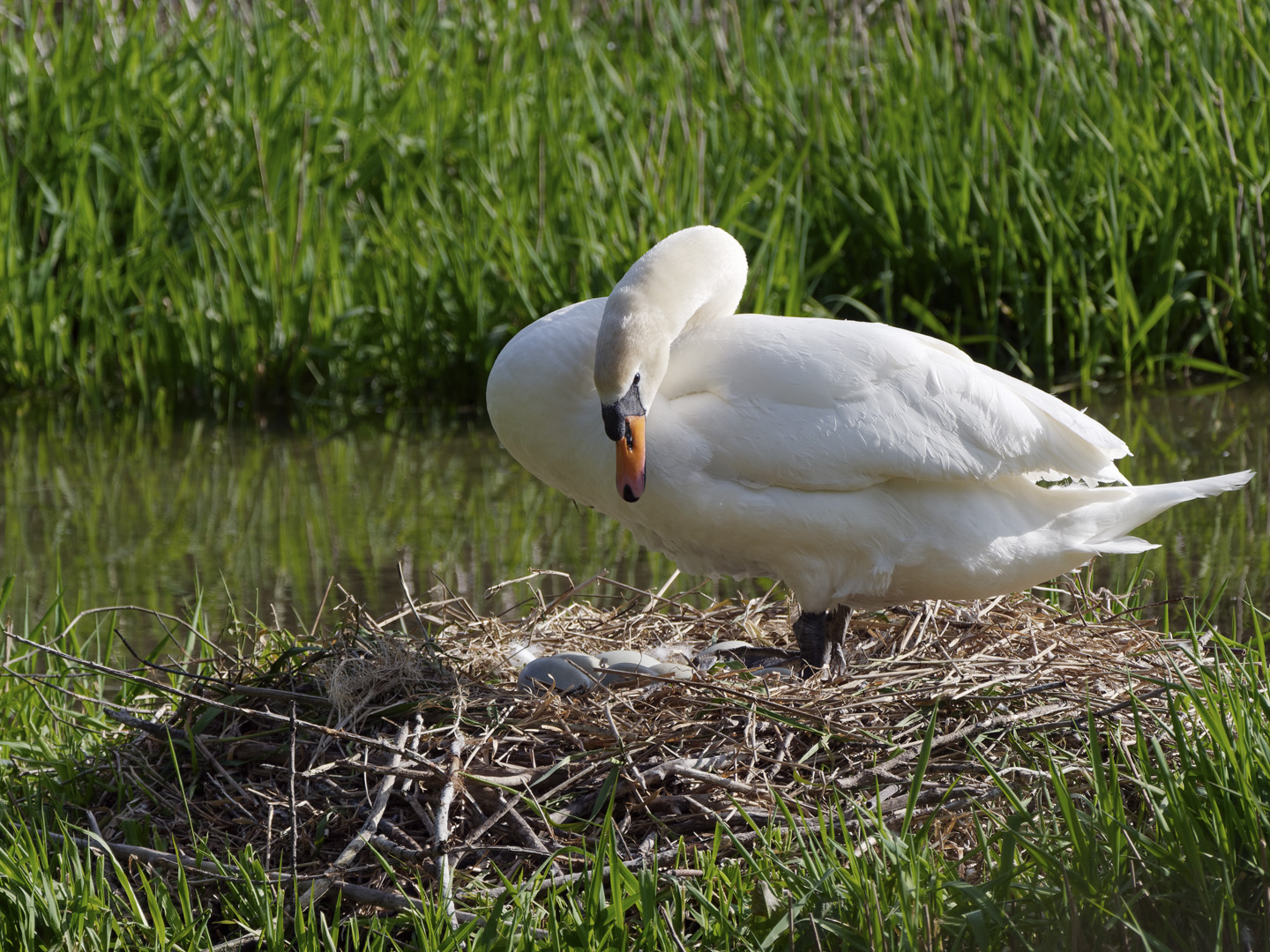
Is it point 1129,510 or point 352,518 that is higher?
point 1129,510

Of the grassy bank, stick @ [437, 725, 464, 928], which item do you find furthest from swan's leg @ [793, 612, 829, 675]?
the grassy bank

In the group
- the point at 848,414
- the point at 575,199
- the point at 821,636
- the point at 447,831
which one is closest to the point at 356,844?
the point at 447,831

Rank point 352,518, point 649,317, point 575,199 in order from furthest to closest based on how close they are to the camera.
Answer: point 575,199
point 352,518
point 649,317

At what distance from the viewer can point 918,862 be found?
104 inches

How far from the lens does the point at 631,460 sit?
3.26 metres

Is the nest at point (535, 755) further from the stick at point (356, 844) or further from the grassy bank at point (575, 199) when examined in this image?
the grassy bank at point (575, 199)

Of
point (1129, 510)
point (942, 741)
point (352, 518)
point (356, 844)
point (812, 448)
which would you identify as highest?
point (812, 448)

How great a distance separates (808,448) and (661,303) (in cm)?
46

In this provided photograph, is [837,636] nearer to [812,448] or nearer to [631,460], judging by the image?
[812,448]

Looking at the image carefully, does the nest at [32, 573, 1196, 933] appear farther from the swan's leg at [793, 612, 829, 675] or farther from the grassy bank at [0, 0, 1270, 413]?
the grassy bank at [0, 0, 1270, 413]

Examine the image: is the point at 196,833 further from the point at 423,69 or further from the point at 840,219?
the point at 423,69

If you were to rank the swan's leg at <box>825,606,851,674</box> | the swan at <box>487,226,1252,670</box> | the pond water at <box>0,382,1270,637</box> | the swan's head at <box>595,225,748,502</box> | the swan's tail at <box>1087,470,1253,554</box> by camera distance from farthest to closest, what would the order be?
the pond water at <box>0,382,1270,637</box> → the swan's leg at <box>825,606,851,674</box> → the swan's tail at <box>1087,470,1253,554</box> → the swan at <box>487,226,1252,670</box> → the swan's head at <box>595,225,748,502</box>

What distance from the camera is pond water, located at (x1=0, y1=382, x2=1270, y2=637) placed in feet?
16.1

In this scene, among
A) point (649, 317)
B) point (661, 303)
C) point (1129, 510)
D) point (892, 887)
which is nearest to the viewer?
point (892, 887)
